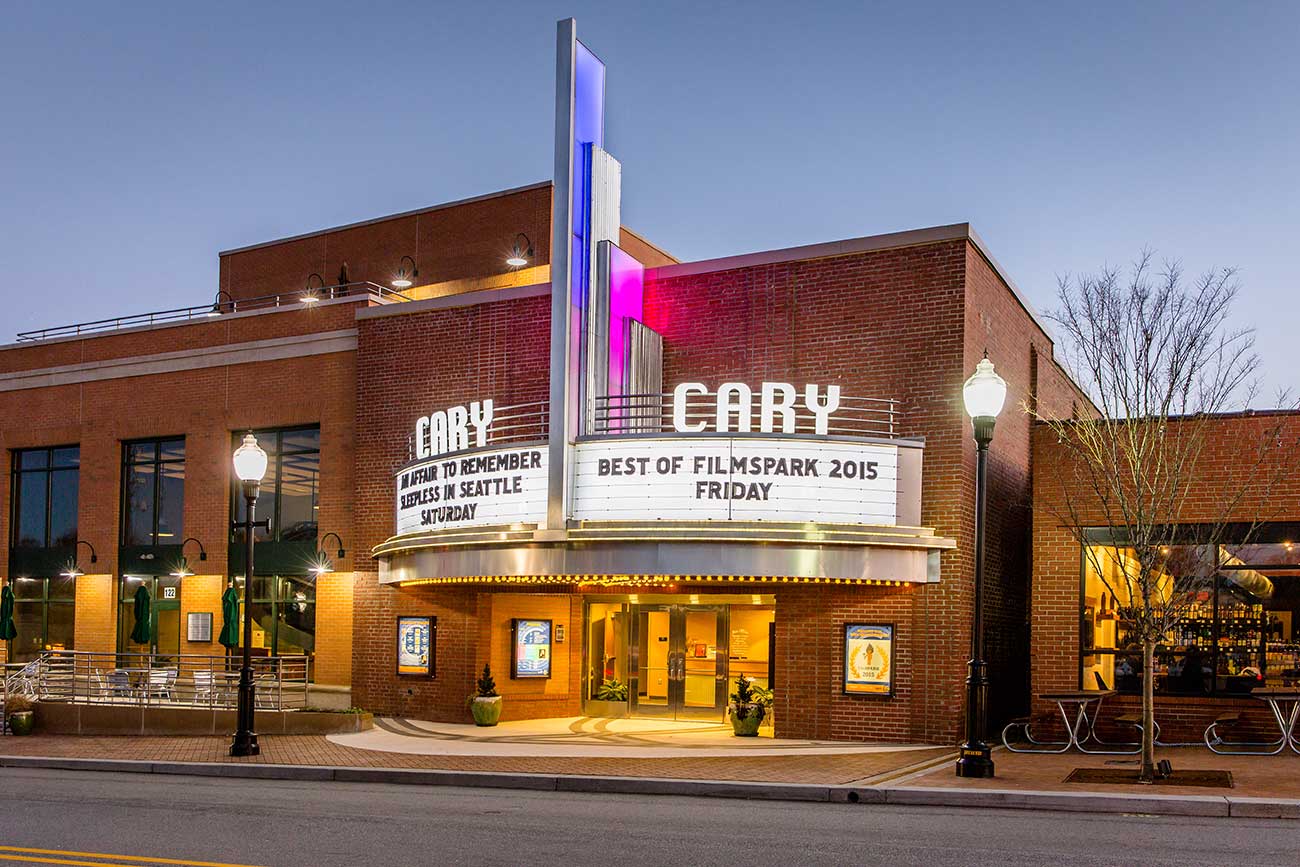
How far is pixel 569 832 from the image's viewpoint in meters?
12.4

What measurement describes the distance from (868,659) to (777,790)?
619cm

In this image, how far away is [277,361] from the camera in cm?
2916

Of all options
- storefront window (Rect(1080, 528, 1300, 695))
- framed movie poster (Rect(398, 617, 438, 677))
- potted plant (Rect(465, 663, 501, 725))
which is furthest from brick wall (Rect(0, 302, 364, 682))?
storefront window (Rect(1080, 528, 1300, 695))

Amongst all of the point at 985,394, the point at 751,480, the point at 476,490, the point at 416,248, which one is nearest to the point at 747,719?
the point at 751,480

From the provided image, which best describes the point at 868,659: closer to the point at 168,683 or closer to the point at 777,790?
the point at 777,790

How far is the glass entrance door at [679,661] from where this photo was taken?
24734mm

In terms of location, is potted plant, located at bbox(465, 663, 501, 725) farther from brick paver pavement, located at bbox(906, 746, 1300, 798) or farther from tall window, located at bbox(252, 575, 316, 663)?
brick paver pavement, located at bbox(906, 746, 1300, 798)

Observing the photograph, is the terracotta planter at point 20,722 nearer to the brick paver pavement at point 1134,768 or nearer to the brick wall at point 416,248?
the brick wall at point 416,248

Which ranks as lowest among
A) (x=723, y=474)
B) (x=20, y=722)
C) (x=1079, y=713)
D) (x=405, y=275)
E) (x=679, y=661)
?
(x=20, y=722)

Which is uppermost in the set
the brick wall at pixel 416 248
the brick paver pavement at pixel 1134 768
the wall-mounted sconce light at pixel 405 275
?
the brick wall at pixel 416 248

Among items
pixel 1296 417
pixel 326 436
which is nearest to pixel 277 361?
pixel 326 436

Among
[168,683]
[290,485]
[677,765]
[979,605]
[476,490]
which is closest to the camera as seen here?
[979,605]

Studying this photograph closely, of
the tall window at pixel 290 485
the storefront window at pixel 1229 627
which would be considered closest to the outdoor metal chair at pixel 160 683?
the tall window at pixel 290 485

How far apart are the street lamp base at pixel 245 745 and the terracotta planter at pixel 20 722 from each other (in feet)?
23.5
